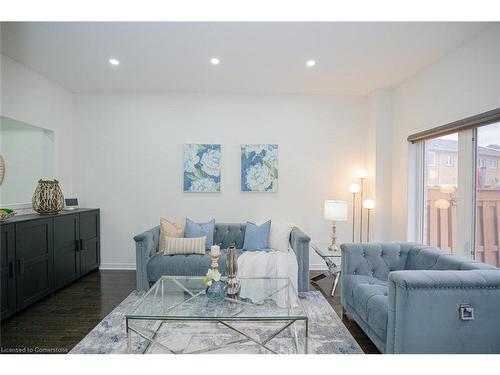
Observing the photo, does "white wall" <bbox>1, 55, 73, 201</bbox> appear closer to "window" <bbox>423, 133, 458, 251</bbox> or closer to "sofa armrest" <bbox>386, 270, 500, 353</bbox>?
"sofa armrest" <bbox>386, 270, 500, 353</bbox>

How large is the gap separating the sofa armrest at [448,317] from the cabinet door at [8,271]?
335cm

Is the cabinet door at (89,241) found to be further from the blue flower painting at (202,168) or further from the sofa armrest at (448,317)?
the sofa armrest at (448,317)

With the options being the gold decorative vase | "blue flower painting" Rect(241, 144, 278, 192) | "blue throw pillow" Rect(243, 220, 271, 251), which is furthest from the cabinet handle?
"blue flower painting" Rect(241, 144, 278, 192)

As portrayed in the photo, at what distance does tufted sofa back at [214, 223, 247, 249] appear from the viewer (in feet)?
14.0

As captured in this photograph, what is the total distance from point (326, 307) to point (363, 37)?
2.78 m

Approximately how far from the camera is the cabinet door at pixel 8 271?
280cm

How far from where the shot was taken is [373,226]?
4.57 meters

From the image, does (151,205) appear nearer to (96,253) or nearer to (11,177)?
(96,253)

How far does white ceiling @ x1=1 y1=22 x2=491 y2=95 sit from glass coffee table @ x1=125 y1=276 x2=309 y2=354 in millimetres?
2381

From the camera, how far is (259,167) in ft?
15.4

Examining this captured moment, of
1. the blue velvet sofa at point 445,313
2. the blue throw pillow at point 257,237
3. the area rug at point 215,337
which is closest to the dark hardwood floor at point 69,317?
the area rug at point 215,337

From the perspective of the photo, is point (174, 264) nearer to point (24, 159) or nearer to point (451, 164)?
point (24, 159)

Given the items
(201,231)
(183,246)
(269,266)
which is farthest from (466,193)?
(183,246)

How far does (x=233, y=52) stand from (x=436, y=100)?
2.38 metres
